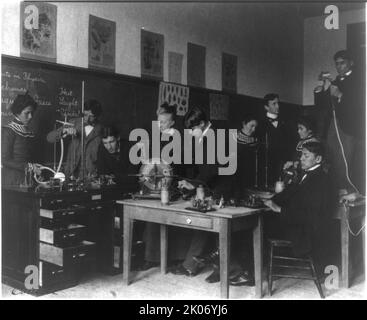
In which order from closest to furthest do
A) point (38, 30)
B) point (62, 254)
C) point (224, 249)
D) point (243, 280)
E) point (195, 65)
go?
point (224, 249)
point (62, 254)
point (243, 280)
point (38, 30)
point (195, 65)

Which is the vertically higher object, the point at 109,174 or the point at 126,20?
the point at 126,20

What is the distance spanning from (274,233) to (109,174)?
1.77m

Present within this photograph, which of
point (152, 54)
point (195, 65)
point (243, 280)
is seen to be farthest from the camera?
point (195, 65)

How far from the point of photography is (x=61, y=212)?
3771mm

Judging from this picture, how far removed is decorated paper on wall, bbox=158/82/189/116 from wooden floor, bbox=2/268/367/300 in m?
2.36

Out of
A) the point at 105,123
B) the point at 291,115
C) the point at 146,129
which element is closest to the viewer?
the point at 105,123

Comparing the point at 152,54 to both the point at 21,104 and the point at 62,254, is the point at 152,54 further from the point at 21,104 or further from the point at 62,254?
the point at 62,254

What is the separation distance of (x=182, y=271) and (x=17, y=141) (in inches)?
77.5

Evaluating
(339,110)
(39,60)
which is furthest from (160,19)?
(339,110)

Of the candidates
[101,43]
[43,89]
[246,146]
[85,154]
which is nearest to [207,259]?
[246,146]

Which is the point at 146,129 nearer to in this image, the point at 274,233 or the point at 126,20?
the point at 126,20

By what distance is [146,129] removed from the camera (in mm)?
5535

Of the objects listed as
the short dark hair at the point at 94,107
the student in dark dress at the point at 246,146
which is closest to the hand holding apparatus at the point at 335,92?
the student in dark dress at the point at 246,146

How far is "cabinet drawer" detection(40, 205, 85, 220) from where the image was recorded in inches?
146
